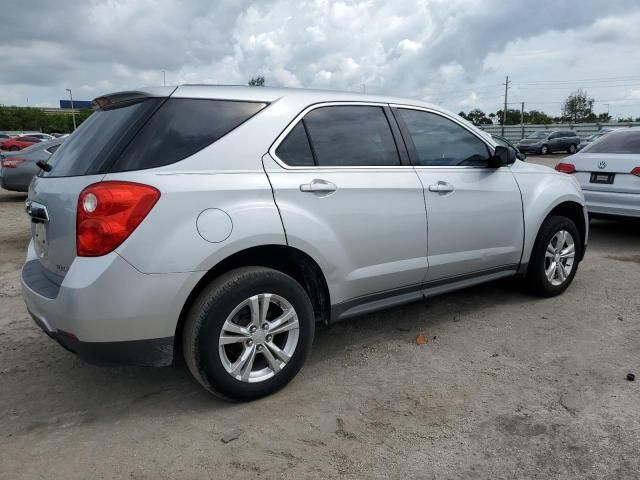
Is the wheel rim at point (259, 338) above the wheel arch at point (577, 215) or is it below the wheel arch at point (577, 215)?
below

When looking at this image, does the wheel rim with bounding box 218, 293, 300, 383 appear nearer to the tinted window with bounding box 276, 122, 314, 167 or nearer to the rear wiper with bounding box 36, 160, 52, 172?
the tinted window with bounding box 276, 122, 314, 167

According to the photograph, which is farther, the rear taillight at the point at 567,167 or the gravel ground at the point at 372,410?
the rear taillight at the point at 567,167

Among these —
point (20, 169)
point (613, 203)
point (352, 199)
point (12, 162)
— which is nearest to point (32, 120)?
point (12, 162)

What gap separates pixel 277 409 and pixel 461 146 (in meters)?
2.40

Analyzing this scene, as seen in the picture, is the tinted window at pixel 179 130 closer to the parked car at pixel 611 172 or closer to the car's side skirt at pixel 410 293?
the car's side skirt at pixel 410 293

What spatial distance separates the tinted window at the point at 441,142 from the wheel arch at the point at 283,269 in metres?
1.16

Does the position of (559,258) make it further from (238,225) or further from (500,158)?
(238,225)

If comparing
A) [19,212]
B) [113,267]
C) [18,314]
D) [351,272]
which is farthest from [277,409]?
[19,212]

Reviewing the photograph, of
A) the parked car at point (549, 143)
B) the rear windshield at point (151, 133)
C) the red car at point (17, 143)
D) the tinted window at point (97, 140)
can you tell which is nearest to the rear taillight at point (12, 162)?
the tinted window at point (97, 140)

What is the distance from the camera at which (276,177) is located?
2.99 meters

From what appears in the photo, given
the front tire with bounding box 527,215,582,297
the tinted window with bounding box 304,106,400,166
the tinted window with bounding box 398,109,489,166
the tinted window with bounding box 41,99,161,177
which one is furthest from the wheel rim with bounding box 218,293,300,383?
the front tire with bounding box 527,215,582,297

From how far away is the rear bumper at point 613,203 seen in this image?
21.5ft

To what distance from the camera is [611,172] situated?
6.81 m

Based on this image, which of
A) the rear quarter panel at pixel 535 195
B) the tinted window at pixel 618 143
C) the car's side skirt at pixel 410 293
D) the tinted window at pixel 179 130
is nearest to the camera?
the tinted window at pixel 179 130
